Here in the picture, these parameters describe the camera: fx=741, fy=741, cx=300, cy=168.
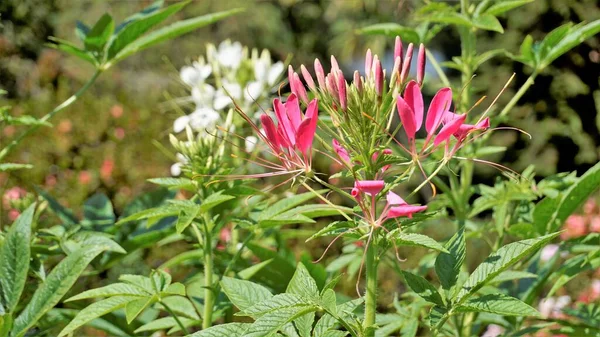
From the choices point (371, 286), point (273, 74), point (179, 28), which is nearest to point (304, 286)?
point (371, 286)

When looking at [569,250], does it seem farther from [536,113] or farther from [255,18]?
[255,18]

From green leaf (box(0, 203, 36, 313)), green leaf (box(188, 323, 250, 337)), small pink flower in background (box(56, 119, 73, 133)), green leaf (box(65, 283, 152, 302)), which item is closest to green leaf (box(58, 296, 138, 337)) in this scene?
green leaf (box(65, 283, 152, 302))

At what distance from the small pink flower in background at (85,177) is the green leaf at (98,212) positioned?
197 cm

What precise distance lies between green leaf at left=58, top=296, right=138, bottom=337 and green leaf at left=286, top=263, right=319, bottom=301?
0.80ft

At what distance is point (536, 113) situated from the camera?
5.00 m

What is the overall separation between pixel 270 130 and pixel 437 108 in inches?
7.7

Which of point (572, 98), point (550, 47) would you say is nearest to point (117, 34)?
point (550, 47)

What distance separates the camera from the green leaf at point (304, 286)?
878 millimetres

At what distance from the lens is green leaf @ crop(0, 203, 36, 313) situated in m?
1.09

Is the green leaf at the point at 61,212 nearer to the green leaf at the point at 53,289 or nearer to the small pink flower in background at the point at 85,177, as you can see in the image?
the green leaf at the point at 53,289

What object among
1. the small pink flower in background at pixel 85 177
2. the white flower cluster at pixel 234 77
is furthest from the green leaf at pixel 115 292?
the small pink flower in background at pixel 85 177

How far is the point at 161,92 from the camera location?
486 centimetres

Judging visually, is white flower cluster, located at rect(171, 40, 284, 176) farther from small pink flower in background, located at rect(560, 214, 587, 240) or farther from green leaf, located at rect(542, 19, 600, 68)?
small pink flower in background, located at rect(560, 214, 587, 240)

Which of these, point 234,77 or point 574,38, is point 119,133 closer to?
point 234,77
